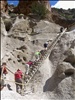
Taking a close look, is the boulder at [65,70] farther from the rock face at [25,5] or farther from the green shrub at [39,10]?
the rock face at [25,5]

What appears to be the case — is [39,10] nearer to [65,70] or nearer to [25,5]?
[25,5]

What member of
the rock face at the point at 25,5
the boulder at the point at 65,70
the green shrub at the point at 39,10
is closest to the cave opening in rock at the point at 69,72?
the boulder at the point at 65,70

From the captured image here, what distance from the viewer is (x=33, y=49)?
1065 inches

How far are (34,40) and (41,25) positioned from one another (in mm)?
7494

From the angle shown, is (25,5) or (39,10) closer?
(39,10)

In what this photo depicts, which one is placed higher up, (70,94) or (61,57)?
(61,57)

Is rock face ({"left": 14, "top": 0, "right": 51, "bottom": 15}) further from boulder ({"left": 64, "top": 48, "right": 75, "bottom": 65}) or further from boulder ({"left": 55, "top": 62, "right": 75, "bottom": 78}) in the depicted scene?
boulder ({"left": 55, "top": 62, "right": 75, "bottom": 78})

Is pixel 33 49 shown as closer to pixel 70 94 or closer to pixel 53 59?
pixel 53 59

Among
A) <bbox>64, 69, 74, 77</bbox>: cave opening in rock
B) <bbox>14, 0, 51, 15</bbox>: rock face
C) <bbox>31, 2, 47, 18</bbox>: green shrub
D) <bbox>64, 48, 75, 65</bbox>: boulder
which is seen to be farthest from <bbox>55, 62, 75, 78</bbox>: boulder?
<bbox>14, 0, 51, 15</bbox>: rock face

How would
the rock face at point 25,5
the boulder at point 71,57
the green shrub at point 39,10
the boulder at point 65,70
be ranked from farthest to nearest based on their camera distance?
1. the rock face at point 25,5
2. the green shrub at point 39,10
3. the boulder at point 71,57
4. the boulder at point 65,70

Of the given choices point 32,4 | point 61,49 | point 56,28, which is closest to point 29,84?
point 61,49

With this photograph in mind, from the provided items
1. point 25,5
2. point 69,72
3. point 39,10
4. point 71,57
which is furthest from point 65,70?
point 25,5

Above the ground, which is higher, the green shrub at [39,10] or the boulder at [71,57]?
the green shrub at [39,10]

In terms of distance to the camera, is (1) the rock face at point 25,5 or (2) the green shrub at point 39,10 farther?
(1) the rock face at point 25,5
